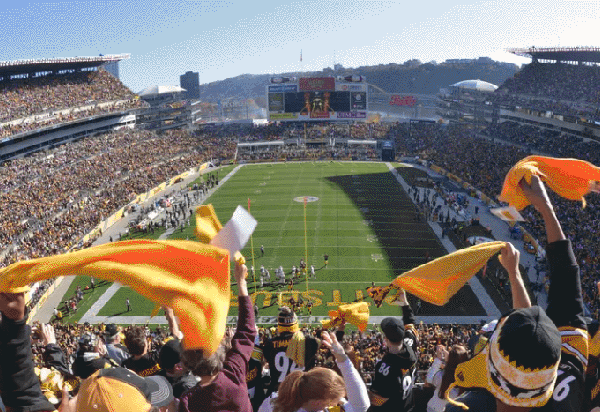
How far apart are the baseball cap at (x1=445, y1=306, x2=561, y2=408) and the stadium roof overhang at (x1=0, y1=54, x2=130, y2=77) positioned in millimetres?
56663

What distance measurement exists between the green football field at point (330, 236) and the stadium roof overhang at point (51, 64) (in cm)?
2581

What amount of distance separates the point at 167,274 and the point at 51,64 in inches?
2438

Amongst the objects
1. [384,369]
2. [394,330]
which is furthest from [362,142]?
[384,369]

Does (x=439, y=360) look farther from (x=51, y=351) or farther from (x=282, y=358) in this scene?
(x=51, y=351)

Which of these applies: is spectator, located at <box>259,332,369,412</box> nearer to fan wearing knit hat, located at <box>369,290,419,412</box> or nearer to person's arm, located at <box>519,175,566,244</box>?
fan wearing knit hat, located at <box>369,290,419,412</box>

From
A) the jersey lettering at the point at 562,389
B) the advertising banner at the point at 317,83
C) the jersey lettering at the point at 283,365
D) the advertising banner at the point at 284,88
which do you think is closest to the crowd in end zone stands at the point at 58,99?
the advertising banner at the point at 284,88

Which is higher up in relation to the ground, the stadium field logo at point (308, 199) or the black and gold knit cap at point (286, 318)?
the black and gold knit cap at point (286, 318)

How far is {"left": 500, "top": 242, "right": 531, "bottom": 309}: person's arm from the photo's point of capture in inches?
137

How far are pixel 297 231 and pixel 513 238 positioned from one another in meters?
13.4

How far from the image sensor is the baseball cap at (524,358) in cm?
224

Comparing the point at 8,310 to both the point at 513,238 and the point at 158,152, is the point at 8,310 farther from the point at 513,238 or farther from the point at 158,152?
the point at 158,152

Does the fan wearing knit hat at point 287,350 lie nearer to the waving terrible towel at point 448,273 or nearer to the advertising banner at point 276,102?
the waving terrible towel at point 448,273

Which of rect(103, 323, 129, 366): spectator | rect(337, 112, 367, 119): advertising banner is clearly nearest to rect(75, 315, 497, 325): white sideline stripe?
rect(103, 323, 129, 366): spectator

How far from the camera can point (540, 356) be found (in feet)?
7.31
